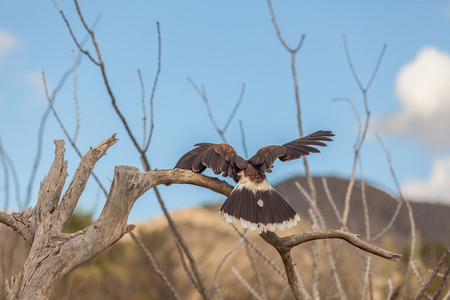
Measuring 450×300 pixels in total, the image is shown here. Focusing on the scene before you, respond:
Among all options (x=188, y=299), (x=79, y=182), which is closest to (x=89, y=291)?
(x=188, y=299)

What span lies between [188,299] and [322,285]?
2168 millimetres

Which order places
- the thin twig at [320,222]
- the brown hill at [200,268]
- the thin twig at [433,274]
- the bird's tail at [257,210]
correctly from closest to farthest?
the bird's tail at [257,210] → the thin twig at [433,274] → the thin twig at [320,222] → the brown hill at [200,268]

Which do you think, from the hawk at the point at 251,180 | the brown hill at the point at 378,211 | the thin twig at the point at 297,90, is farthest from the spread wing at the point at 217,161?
the brown hill at the point at 378,211

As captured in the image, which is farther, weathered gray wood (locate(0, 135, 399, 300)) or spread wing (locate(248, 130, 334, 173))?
spread wing (locate(248, 130, 334, 173))

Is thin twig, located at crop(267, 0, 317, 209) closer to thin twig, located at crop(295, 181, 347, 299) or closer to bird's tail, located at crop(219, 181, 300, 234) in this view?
thin twig, located at crop(295, 181, 347, 299)

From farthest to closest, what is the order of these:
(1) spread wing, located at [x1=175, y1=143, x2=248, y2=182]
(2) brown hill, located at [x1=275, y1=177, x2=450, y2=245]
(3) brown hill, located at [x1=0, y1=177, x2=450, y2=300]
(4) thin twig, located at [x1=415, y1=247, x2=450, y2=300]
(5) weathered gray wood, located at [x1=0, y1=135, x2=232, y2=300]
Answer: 1. (2) brown hill, located at [x1=275, y1=177, x2=450, y2=245]
2. (3) brown hill, located at [x1=0, y1=177, x2=450, y2=300]
3. (4) thin twig, located at [x1=415, y1=247, x2=450, y2=300]
4. (1) spread wing, located at [x1=175, y1=143, x2=248, y2=182]
5. (5) weathered gray wood, located at [x1=0, y1=135, x2=232, y2=300]

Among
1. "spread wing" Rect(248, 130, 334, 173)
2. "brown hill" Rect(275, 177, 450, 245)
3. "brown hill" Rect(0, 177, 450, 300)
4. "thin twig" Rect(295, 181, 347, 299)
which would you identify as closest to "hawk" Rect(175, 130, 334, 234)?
"spread wing" Rect(248, 130, 334, 173)

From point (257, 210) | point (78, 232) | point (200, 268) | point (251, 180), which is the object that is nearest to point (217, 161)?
point (251, 180)

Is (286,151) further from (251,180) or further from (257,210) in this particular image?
(257,210)

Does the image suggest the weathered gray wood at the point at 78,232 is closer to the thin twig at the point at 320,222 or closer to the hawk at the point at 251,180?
the hawk at the point at 251,180

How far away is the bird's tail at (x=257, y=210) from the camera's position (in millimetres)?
1645

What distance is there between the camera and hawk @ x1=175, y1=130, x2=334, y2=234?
1.66 metres

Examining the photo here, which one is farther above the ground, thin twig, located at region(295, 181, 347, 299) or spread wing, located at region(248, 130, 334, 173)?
spread wing, located at region(248, 130, 334, 173)

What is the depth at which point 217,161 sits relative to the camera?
178 centimetres
